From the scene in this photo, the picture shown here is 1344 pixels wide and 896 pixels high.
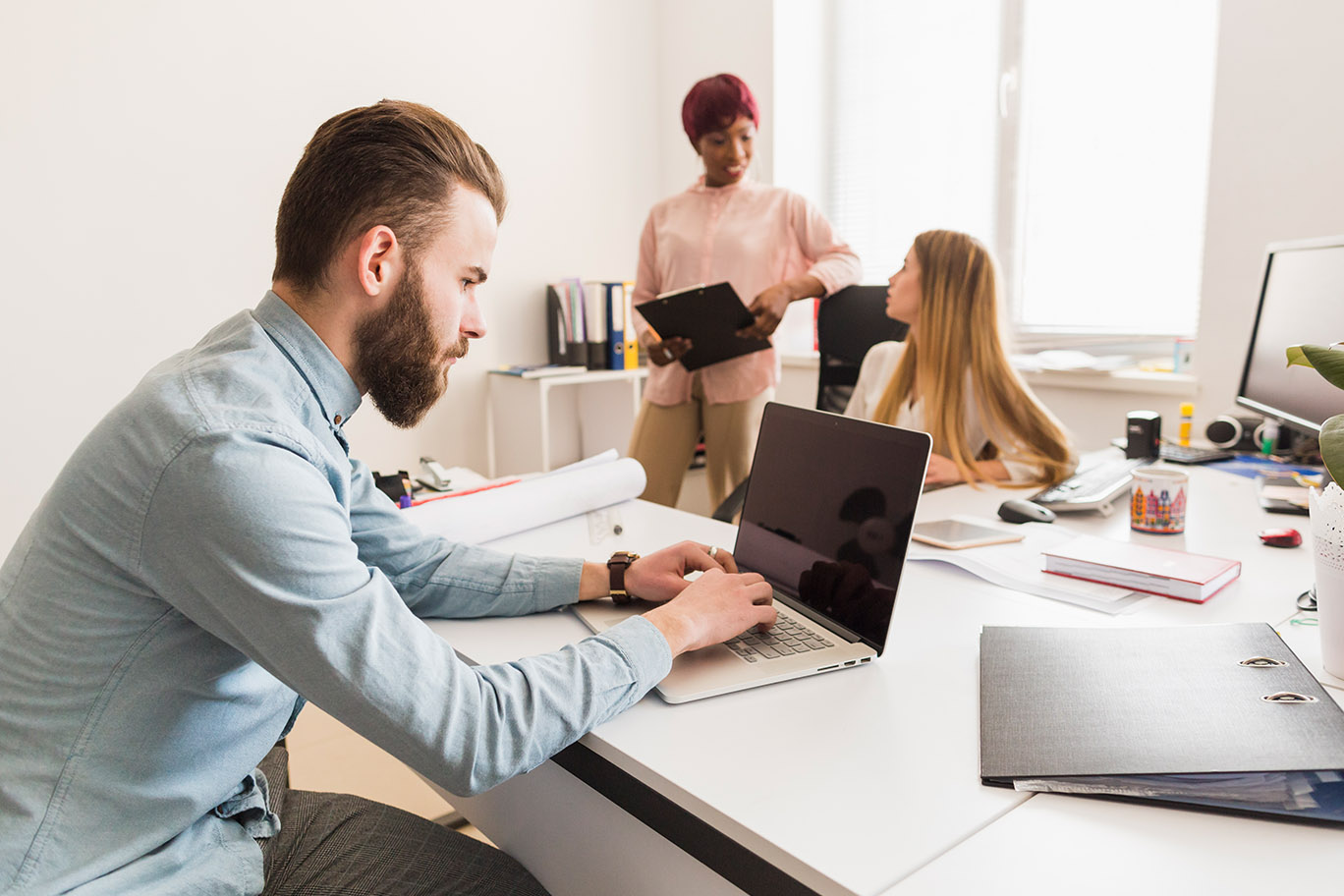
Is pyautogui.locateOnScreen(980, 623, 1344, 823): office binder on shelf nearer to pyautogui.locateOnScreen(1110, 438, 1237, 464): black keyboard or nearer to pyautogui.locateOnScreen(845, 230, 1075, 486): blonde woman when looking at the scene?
pyautogui.locateOnScreen(845, 230, 1075, 486): blonde woman

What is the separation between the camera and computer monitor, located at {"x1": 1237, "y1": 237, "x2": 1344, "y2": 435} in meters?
1.69

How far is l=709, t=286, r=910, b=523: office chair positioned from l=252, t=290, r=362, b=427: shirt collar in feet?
5.85

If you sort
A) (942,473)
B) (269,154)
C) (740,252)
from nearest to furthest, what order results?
(942,473) → (740,252) → (269,154)

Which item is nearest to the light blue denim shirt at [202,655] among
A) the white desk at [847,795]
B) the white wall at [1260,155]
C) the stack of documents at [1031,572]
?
the white desk at [847,795]

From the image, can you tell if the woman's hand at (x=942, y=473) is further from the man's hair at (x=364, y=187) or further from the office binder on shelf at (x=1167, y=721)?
the man's hair at (x=364, y=187)

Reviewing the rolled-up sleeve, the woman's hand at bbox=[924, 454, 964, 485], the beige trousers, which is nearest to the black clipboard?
the beige trousers

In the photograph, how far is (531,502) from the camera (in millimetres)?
1651

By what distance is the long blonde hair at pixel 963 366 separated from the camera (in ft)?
6.69

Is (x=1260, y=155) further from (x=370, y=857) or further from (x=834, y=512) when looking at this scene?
(x=370, y=857)

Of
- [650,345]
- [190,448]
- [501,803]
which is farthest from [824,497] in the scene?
[650,345]

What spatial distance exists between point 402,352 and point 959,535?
0.95 m

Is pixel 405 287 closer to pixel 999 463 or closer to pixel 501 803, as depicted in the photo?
pixel 501 803

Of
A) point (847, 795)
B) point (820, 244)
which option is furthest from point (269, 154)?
point (847, 795)

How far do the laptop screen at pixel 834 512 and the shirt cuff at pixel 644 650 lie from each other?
246mm
